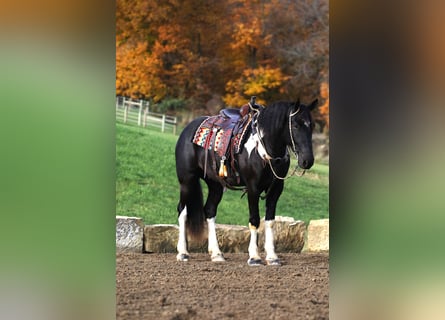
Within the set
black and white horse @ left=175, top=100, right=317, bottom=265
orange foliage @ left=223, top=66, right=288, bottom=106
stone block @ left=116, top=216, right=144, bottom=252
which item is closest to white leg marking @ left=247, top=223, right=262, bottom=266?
black and white horse @ left=175, top=100, right=317, bottom=265

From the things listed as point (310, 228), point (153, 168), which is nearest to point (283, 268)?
point (310, 228)

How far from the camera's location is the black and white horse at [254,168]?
6.19m

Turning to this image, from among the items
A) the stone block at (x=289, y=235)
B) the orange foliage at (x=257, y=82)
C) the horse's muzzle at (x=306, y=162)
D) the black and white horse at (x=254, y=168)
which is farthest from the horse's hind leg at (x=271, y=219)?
the orange foliage at (x=257, y=82)

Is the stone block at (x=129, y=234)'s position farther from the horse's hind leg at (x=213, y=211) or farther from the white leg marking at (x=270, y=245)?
the white leg marking at (x=270, y=245)

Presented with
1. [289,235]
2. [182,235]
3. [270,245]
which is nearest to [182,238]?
[182,235]

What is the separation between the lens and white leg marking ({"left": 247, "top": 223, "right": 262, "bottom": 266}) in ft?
22.2

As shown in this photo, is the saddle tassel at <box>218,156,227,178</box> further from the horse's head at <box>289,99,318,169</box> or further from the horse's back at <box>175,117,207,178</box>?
the horse's head at <box>289,99,318,169</box>

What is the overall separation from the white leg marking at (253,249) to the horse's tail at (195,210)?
1.95 ft

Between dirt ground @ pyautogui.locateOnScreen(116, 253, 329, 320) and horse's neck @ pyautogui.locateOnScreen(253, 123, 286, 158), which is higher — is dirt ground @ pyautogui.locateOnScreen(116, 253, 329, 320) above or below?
below

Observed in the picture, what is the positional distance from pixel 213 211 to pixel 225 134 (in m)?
0.80

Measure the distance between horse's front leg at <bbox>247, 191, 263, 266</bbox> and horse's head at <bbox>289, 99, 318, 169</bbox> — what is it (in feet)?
2.36
